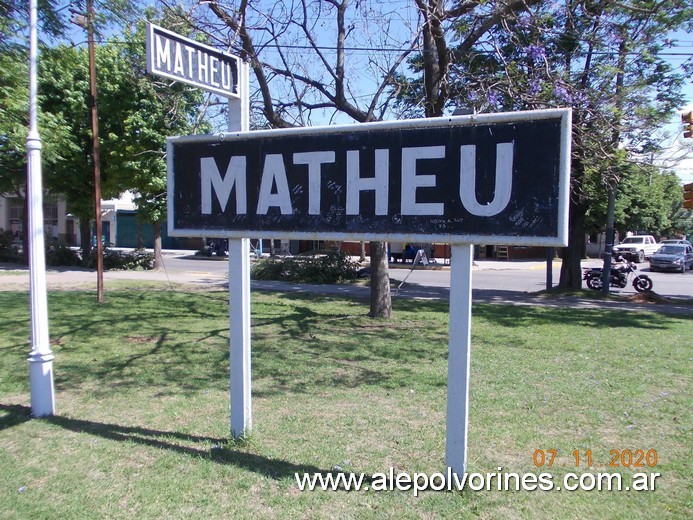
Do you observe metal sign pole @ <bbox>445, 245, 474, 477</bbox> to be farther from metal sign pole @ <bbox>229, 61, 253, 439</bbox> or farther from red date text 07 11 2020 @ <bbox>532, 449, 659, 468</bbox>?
metal sign pole @ <bbox>229, 61, 253, 439</bbox>

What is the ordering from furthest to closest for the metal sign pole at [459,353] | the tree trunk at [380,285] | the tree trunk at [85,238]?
1. the tree trunk at [85,238]
2. the tree trunk at [380,285]
3. the metal sign pole at [459,353]

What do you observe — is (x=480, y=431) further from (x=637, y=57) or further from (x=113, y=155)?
(x=113, y=155)

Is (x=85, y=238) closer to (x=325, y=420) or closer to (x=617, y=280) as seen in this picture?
(x=617, y=280)

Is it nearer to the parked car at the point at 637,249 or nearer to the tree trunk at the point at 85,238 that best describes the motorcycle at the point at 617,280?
Answer: the parked car at the point at 637,249

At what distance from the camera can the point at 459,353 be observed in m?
3.49

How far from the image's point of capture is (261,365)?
7.08 m

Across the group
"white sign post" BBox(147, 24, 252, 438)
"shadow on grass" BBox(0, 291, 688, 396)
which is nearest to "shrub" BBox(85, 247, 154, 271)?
"shadow on grass" BBox(0, 291, 688, 396)

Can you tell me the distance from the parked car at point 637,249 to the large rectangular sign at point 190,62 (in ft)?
111

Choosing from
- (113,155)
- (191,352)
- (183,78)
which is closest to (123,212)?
(113,155)

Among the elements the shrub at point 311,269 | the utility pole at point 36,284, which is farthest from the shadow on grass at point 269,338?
the shrub at point 311,269

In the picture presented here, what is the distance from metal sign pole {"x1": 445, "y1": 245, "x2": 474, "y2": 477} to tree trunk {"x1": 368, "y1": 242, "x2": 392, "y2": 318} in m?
7.28

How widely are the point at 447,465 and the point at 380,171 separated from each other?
2012mm

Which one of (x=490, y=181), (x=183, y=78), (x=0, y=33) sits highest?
(x=0, y=33)

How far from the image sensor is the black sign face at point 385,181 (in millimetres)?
3271
